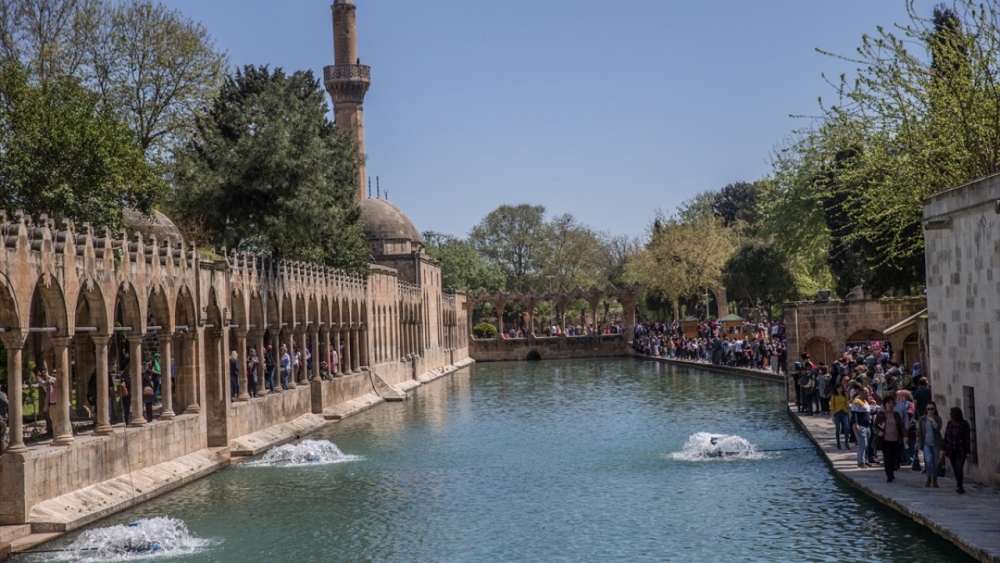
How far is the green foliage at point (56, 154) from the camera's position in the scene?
28.1 m

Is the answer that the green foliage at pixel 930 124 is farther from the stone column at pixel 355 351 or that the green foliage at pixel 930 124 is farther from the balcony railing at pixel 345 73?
the balcony railing at pixel 345 73

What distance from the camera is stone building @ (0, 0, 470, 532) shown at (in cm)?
1559

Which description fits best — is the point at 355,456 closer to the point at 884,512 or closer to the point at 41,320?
the point at 41,320

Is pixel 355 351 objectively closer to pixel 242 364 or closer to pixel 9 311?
pixel 242 364

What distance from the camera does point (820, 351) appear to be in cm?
2978

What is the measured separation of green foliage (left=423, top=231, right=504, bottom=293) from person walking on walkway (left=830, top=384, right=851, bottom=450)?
2618 inches

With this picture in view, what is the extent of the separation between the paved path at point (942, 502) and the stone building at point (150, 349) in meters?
11.1

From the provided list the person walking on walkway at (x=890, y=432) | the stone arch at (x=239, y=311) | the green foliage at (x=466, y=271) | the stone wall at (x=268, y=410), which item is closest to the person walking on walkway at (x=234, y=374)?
the stone wall at (x=268, y=410)

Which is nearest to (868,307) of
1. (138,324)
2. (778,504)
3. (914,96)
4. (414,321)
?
(914,96)

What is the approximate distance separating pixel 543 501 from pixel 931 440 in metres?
5.99

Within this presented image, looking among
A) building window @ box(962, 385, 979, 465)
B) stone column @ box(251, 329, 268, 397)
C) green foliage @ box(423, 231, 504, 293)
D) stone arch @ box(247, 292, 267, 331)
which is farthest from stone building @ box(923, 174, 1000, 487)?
green foliage @ box(423, 231, 504, 293)

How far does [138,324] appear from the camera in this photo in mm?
19750

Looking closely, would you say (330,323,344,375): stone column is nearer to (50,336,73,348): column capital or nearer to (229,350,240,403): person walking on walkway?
(229,350,240,403): person walking on walkway

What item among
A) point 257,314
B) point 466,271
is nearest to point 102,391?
point 257,314
